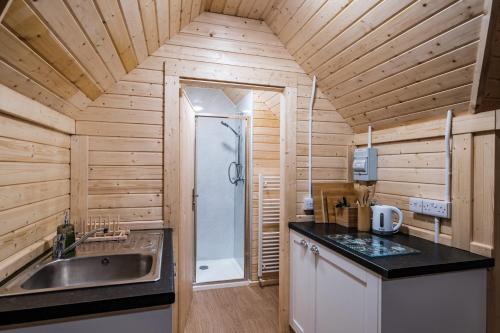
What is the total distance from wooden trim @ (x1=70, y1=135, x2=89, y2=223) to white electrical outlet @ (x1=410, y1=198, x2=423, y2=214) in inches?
85.0

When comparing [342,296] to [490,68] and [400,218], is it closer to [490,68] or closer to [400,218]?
[400,218]

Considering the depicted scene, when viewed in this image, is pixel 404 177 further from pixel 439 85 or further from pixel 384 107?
pixel 439 85

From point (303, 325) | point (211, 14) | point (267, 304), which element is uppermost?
point (211, 14)

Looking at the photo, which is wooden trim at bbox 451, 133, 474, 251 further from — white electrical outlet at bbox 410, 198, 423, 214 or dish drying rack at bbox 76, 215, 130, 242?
dish drying rack at bbox 76, 215, 130, 242

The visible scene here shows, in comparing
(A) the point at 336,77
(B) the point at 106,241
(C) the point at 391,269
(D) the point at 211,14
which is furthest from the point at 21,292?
(A) the point at 336,77

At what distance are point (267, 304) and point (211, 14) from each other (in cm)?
259

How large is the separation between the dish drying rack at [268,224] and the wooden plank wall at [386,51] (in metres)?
1.16

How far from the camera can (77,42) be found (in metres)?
1.24

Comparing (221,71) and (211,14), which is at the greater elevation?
(211,14)

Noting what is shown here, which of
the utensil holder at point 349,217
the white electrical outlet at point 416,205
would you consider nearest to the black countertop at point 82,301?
the utensil holder at point 349,217

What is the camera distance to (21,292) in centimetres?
103

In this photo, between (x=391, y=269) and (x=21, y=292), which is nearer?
(x=21, y=292)

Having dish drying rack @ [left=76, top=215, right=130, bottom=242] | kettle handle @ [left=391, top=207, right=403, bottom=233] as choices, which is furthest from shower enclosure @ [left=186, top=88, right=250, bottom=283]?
kettle handle @ [left=391, top=207, right=403, bottom=233]

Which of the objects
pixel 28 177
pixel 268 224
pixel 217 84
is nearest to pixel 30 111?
pixel 28 177
